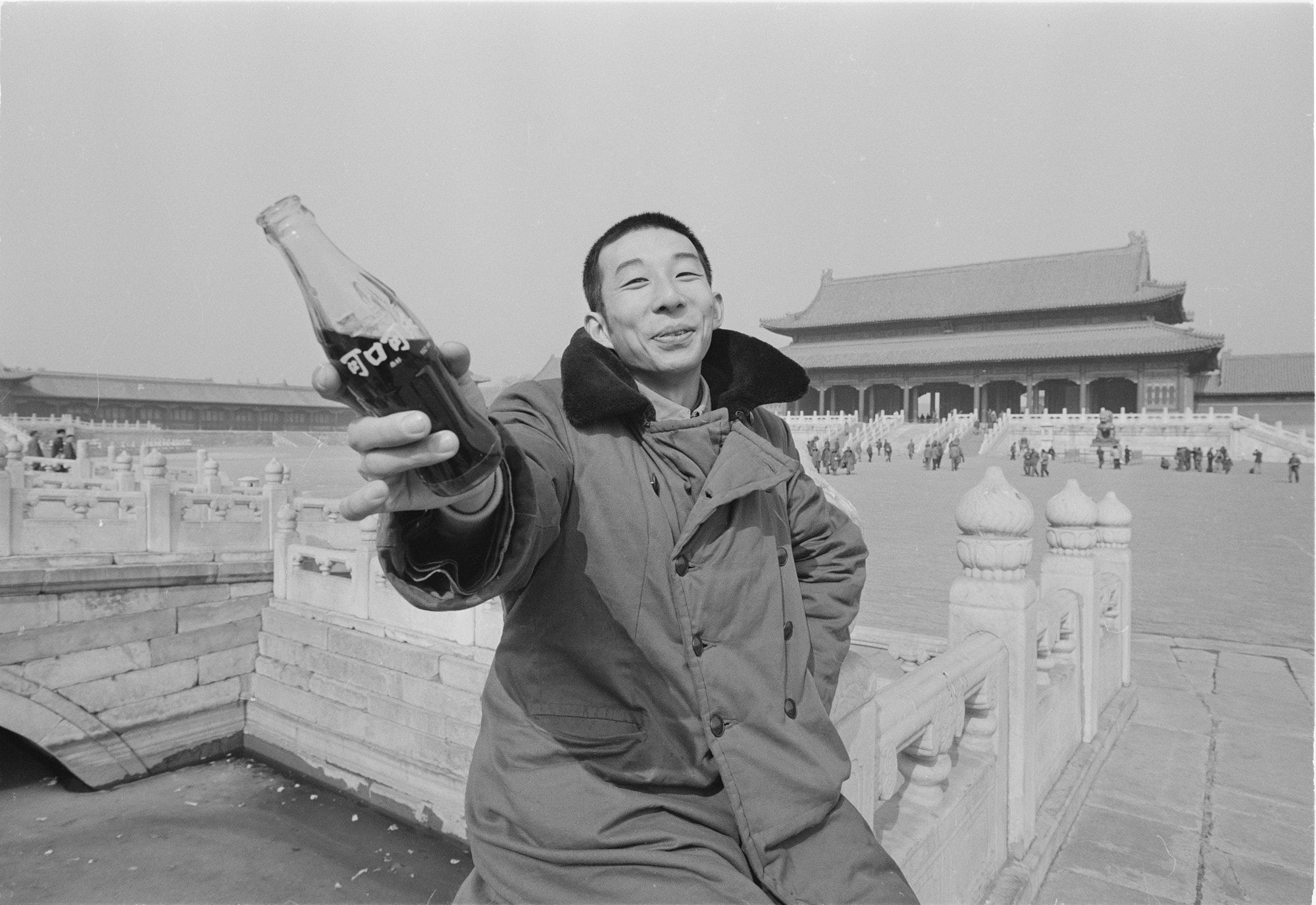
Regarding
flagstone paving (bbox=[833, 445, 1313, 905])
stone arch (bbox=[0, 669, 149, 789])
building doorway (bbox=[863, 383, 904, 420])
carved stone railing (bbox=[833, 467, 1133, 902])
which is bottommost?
stone arch (bbox=[0, 669, 149, 789])

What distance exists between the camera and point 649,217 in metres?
1.41

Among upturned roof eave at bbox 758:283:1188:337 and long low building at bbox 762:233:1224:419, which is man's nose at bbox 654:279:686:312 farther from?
upturned roof eave at bbox 758:283:1188:337

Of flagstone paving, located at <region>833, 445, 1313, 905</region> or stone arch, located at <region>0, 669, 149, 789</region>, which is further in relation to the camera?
stone arch, located at <region>0, 669, 149, 789</region>

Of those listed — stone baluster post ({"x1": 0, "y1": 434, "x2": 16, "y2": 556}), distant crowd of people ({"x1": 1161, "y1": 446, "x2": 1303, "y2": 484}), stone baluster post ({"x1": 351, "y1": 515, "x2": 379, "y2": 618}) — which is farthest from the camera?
distant crowd of people ({"x1": 1161, "y1": 446, "x2": 1303, "y2": 484})

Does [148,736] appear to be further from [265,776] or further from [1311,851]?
[1311,851]

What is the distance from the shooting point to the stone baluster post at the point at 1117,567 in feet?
15.5

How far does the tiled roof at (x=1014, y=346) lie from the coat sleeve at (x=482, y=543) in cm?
2464

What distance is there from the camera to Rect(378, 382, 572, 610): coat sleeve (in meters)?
0.86

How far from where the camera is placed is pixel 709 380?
153 cm

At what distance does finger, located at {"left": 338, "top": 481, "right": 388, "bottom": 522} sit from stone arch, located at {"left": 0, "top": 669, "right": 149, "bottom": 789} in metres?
7.53

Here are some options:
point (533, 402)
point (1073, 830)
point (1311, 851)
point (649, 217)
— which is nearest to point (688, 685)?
point (533, 402)

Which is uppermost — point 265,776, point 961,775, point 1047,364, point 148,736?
point 1047,364

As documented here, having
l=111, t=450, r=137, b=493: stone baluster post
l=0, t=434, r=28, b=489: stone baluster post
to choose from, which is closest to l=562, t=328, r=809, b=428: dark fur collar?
l=0, t=434, r=28, b=489: stone baluster post

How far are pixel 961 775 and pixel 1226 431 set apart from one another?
23817 millimetres
